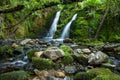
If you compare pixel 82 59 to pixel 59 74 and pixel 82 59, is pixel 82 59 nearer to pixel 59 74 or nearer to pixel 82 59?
pixel 82 59

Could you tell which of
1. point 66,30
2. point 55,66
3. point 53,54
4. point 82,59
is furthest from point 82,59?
point 66,30

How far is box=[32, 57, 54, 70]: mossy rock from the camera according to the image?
9.09 metres

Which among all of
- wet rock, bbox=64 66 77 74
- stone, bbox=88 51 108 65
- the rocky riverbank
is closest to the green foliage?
the rocky riverbank

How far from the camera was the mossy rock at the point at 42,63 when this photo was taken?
9094 mm

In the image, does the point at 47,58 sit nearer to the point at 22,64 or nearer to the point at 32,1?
the point at 22,64

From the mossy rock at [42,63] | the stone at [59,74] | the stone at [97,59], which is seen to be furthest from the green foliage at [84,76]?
the stone at [97,59]

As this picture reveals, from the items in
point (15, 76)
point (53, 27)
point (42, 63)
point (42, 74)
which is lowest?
point (53, 27)

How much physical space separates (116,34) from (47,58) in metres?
10.8

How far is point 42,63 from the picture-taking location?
9180mm

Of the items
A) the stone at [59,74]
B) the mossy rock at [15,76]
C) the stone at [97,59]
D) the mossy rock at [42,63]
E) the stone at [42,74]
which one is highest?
the mossy rock at [15,76]

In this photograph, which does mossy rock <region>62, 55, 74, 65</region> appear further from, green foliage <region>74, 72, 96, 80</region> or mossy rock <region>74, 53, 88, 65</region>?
green foliage <region>74, 72, 96, 80</region>

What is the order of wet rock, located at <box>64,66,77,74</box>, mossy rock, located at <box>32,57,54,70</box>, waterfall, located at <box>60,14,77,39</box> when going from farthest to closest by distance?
waterfall, located at <box>60,14,77,39</box> < wet rock, located at <box>64,66,77,74</box> < mossy rock, located at <box>32,57,54,70</box>

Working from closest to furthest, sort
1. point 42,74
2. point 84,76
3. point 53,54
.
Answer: point 84,76, point 42,74, point 53,54

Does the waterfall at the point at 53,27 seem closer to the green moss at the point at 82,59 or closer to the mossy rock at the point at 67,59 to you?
the green moss at the point at 82,59
